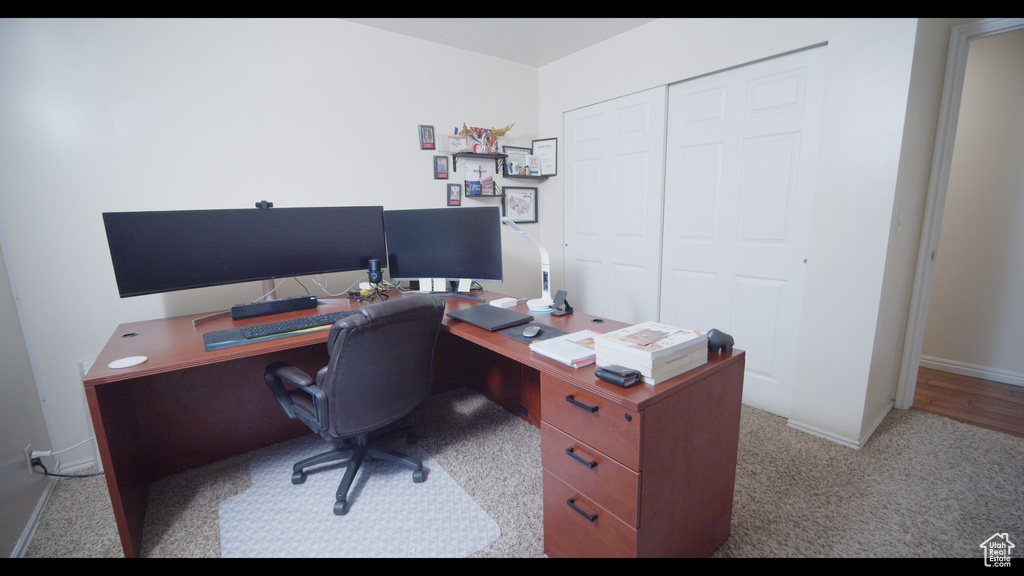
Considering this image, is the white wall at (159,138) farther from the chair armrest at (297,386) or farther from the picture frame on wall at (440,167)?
the chair armrest at (297,386)

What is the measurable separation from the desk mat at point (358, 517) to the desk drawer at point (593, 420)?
0.61m

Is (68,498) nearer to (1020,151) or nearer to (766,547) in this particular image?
(766,547)

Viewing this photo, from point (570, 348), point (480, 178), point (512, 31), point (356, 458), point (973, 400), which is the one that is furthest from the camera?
point (480, 178)

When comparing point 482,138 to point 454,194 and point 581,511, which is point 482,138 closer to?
point 454,194

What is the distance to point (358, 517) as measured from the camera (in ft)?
5.18

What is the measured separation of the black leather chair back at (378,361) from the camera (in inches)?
55.3

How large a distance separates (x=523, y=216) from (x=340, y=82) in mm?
1605

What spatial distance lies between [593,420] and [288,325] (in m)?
1.38

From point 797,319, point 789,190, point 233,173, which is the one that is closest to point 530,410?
point 797,319

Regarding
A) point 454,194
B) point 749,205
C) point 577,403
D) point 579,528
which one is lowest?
point 579,528

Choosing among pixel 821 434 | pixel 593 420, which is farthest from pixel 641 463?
pixel 821 434

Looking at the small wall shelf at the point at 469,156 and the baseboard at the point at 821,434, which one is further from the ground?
the small wall shelf at the point at 469,156

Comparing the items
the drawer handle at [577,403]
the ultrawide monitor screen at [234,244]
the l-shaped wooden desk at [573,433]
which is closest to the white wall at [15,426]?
the l-shaped wooden desk at [573,433]
